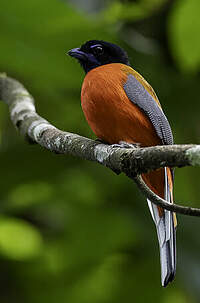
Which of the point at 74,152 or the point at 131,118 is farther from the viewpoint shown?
the point at 131,118

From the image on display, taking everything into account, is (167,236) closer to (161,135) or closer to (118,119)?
(161,135)

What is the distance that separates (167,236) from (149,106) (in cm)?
72

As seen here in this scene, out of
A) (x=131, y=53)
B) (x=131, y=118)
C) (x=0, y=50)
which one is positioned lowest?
(x=131, y=118)

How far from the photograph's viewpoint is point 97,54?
386 cm

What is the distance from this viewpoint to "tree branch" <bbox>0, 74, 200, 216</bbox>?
1.93 meters

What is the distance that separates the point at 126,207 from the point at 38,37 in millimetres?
1568

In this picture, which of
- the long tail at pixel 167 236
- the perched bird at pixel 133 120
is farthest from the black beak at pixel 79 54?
the long tail at pixel 167 236

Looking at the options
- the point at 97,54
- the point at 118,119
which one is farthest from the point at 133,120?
the point at 97,54

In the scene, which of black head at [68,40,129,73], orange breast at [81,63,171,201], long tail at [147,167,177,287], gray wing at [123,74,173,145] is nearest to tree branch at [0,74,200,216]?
orange breast at [81,63,171,201]

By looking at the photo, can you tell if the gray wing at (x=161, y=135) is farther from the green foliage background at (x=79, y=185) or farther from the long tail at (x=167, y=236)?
the green foliage background at (x=79, y=185)

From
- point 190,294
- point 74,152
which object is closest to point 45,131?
point 74,152

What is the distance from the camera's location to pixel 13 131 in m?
5.26

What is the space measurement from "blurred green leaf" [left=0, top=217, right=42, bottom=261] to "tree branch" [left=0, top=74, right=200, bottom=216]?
1013 mm

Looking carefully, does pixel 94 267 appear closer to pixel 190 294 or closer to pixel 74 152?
pixel 190 294
